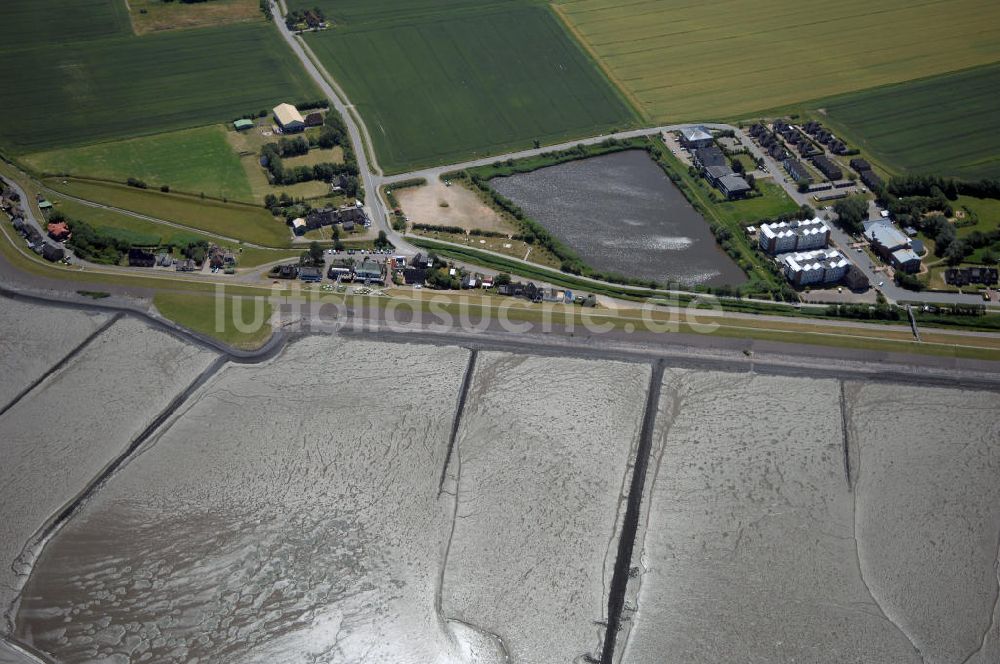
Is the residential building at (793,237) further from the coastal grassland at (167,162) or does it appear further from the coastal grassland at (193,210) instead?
the coastal grassland at (167,162)

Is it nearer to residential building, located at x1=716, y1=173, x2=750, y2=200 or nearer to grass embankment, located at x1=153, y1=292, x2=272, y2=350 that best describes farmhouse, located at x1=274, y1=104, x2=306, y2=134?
grass embankment, located at x1=153, y1=292, x2=272, y2=350

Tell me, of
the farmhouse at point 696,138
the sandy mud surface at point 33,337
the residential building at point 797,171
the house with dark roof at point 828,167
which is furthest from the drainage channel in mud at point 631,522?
the sandy mud surface at point 33,337

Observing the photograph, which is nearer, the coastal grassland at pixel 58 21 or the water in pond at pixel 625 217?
the water in pond at pixel 625 217

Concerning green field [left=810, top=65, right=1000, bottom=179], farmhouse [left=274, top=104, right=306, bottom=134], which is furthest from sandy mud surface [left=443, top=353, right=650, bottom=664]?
green field [left=810, top=65, right=1000, bottom=179]

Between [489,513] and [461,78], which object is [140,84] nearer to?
[461,78]

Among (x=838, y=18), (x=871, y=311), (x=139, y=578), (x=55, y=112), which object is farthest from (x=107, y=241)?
(x=838, y=18)

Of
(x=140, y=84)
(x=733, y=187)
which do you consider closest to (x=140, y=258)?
(x=140, y=84)
